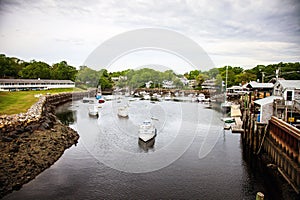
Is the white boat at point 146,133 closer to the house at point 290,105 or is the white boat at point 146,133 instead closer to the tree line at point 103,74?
the house at point 290,105

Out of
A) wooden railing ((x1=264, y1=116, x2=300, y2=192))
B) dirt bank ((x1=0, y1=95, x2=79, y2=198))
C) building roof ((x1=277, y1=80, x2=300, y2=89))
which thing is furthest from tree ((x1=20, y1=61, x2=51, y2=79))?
wooden railing ((x1=264, y1=116, x2=300, y2=192))

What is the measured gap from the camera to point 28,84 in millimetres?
71438

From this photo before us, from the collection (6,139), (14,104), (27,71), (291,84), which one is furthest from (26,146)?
(27,71)

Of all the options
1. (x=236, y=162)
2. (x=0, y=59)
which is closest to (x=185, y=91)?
(x=0, y=59)

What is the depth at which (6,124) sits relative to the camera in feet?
76.6

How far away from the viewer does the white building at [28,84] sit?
62562 mm

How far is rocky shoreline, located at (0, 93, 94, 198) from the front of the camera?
48.4 ft

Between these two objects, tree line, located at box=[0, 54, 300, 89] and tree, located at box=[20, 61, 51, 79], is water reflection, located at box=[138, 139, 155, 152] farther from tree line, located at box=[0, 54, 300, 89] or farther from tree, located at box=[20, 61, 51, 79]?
tree, located at box=[20, 61, 51, 79]

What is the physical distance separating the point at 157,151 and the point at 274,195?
10101 mm

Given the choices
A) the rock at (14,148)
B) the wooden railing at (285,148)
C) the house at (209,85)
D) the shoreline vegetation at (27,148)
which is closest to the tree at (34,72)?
the house at (209,85)

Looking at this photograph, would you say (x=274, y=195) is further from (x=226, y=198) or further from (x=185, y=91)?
(x=185, y=91)

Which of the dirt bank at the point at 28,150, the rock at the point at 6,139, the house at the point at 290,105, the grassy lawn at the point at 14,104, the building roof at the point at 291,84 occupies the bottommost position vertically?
the dirt bank at the point at 28,150

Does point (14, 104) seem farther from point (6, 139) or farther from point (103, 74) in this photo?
point (103, 74)

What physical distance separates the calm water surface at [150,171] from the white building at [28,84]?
154 ft
